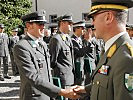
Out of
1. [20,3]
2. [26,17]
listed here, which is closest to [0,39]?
[26,17]

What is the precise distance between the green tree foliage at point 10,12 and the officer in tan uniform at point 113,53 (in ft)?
50.1

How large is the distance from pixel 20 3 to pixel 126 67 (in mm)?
16732

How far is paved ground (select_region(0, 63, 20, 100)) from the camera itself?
679 centimetres

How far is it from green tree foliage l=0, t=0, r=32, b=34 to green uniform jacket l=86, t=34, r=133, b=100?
15.3 metres

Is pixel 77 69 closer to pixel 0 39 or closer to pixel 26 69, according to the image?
pixel 26 69

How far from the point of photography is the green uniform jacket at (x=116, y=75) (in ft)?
5.87

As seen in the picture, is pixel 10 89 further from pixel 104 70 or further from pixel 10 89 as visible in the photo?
pixel 104 70

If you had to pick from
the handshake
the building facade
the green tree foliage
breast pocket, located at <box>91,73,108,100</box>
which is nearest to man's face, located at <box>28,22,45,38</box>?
the handshake

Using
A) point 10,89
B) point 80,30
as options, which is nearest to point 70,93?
point 80,30

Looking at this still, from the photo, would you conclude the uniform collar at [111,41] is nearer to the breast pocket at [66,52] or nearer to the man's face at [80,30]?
the breast pocket at [66,52]

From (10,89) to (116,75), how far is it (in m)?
6.24

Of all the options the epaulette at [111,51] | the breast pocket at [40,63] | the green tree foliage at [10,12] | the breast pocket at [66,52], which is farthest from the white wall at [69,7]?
the epaulette at [111,51]

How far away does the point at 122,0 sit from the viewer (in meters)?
2.07

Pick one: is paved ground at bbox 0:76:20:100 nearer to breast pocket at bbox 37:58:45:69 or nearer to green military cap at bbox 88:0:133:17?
breast pocket at bbox 37:58:45:69
